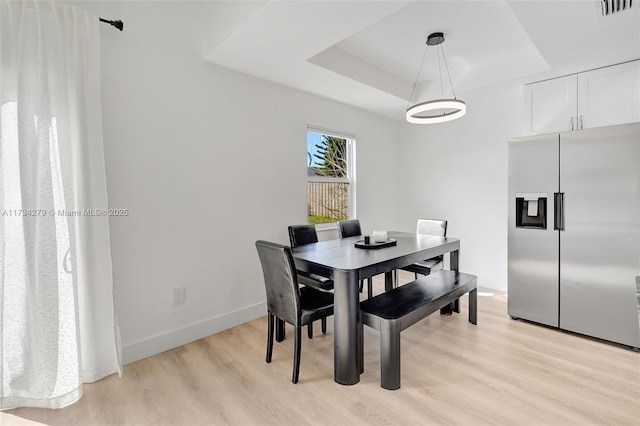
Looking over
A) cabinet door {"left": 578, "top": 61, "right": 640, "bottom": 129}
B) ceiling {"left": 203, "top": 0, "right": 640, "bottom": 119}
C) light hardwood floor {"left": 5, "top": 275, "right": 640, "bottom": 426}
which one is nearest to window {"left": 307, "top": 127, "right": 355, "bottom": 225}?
ceiling {"left": 203, "top": 0, "right": 640, "bottom": 119}

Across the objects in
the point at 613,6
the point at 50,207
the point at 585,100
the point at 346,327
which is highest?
the point at 613,6

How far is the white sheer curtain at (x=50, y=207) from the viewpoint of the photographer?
5.62 feet

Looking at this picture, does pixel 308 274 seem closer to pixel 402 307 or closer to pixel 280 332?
pixel 280 332

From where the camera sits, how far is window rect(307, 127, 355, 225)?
3.79 m

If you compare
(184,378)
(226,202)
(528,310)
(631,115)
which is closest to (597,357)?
(528,310)

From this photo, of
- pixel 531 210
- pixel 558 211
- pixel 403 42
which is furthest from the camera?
pixel 403 42

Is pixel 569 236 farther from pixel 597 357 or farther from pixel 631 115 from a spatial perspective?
pixel 631 115

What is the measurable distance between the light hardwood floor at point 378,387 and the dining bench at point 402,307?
0.19m

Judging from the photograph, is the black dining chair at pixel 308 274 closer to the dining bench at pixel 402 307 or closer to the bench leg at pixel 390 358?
the dining bench at pixel 402 307

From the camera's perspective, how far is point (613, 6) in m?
1.93

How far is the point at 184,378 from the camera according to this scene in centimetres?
205

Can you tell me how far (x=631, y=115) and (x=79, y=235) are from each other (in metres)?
4.47

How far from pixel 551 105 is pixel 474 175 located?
1193mm

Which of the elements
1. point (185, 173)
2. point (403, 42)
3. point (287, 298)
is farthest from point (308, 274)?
point (403, 42)
